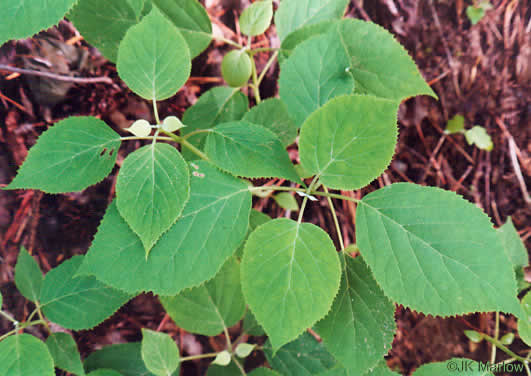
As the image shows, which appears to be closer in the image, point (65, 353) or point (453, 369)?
point (453, 369)

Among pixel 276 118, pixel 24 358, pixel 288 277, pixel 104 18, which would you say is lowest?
pixel 24 358

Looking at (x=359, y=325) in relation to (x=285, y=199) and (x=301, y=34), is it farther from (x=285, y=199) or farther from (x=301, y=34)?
(x=301, y=34)

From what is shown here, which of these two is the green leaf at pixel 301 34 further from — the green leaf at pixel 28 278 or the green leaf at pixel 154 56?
the green leaf at pixel 28 278

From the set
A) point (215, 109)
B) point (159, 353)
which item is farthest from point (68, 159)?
point (159, 353)

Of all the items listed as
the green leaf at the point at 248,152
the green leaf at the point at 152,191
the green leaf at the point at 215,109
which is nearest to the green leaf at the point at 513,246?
the green leaf at the point at 248,152

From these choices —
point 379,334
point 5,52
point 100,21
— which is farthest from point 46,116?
point 379,334

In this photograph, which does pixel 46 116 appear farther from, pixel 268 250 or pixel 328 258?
pixel 328 258
